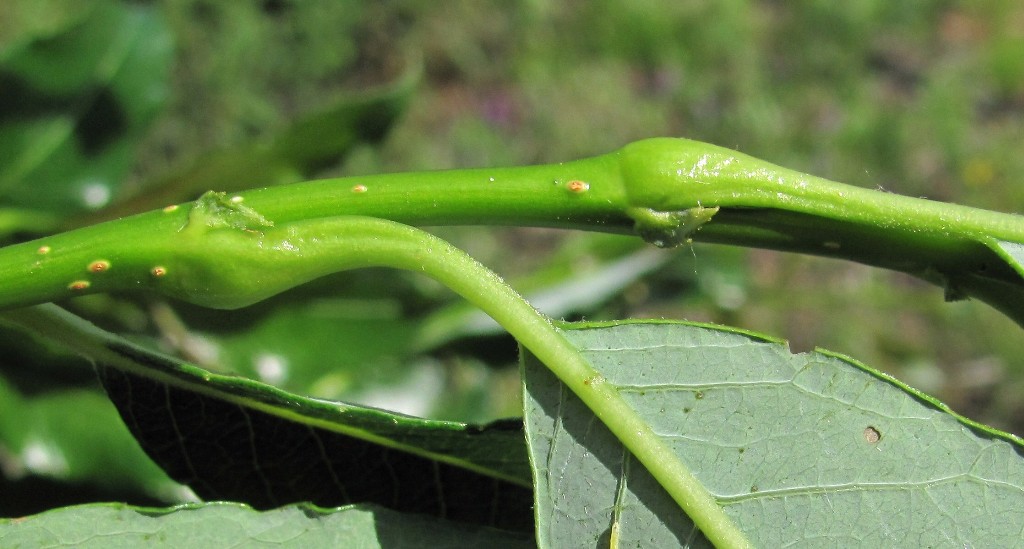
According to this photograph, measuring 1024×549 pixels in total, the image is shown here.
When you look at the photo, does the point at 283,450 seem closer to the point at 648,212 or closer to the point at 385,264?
the point at 385,264

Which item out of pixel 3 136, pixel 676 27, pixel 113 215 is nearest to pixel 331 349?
pixel 113 215

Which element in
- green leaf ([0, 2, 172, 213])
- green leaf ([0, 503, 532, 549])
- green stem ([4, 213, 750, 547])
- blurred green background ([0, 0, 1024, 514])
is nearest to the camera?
green stem ([4, 213, 750, 547])

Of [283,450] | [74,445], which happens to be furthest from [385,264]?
[74,445]

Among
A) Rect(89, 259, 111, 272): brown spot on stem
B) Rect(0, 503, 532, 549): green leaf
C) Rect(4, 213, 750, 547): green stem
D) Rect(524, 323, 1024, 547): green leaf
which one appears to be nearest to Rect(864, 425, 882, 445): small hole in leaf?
Rect(524, 323, 1024, 547): green leaf

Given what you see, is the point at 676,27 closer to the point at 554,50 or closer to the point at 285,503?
the point at 554,50

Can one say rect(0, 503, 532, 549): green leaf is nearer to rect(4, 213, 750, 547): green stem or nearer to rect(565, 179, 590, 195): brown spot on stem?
rect(4, 213, 750, 547): green stem
